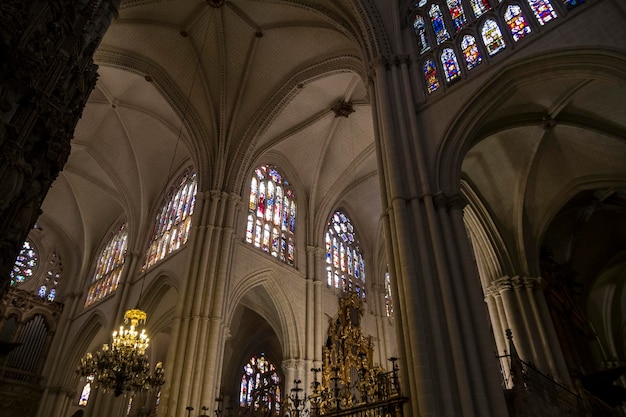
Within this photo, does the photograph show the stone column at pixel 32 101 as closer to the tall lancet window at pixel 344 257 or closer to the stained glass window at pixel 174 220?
the stained glass window at pixel 174 220

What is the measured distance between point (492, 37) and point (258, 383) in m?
17.8

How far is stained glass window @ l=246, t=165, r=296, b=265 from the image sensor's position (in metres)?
19.0

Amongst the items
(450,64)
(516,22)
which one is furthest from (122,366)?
(516,22)

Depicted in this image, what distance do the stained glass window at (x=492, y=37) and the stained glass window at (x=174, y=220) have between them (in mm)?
12659

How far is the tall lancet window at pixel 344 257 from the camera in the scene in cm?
2138

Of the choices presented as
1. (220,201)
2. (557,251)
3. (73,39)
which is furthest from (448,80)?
(557,251)

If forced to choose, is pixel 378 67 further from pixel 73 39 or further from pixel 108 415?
pixel 108 415

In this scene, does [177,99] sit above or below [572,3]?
above

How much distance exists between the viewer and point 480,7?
11.5m

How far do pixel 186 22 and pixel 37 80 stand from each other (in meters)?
Answer: 12.9

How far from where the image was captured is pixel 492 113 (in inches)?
412

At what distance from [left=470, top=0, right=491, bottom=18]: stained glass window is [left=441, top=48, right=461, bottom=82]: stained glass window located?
42.8 inches

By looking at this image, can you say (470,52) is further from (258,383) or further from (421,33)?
(258,383)

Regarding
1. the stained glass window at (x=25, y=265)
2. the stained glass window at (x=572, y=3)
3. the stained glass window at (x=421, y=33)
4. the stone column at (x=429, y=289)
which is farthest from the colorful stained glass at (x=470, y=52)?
the stained glass window at (x=25, y=265)
